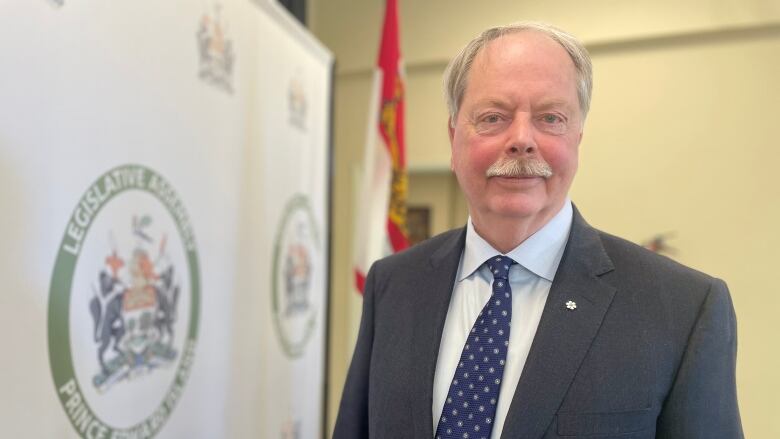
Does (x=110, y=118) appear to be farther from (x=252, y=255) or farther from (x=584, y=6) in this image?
(x=584, y=6)

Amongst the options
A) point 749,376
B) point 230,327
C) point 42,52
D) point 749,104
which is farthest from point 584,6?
point 42,52

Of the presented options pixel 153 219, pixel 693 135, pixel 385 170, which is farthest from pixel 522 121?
pixel 693 135

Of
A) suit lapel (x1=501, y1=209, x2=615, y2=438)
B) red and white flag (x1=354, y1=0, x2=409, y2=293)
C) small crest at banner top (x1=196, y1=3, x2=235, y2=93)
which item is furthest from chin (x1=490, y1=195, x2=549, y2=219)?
red and white flag (x1=354, y1=0, x2=409, y2=293)

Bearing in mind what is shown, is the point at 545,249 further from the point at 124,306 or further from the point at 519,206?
the point at 124,306

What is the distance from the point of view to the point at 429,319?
0.97 metres

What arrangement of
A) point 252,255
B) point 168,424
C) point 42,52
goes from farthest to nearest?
1. point 252,255
2. point 168,424
3. point 42,52

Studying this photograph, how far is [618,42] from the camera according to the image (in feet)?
9.59

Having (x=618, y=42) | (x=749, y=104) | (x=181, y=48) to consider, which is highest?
(x=618, y=42)

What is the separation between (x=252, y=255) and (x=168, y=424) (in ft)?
2.08

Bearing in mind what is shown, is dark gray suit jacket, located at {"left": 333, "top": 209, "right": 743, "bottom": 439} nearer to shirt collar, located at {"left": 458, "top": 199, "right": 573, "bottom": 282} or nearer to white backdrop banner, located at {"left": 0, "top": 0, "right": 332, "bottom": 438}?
shirt collar, located at {"left": 458, "top": 199, "right": 573, "bottom": 282}

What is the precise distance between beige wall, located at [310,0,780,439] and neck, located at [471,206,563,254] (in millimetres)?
2251

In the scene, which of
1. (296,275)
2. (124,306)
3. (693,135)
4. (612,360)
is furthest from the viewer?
(693,135)

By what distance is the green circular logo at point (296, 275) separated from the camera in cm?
211

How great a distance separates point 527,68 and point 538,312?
1.34 feet
